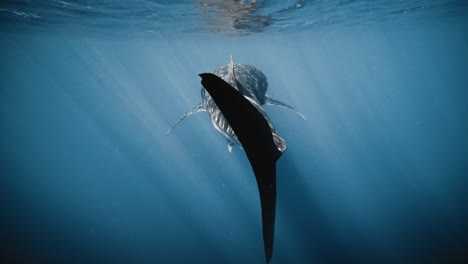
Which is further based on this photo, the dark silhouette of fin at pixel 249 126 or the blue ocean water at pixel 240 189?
the blue ocean water at pixel 240 189

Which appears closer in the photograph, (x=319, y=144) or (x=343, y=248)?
(x=343, y=248)

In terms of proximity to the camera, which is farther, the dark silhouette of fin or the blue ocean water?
the blue ocean water

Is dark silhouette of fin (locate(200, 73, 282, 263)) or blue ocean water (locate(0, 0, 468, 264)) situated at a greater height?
dark silhouette of fin (locate(200, 73, 282, 263))

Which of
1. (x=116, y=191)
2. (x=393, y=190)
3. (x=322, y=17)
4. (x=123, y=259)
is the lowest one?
(x=393, y=190)

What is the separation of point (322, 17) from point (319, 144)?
929cm

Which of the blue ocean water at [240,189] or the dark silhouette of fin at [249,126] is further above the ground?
the dark silhouette of fin at [249,126]

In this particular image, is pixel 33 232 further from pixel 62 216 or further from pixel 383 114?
pixel 383 114

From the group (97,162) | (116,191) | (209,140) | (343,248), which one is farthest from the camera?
(97,162)

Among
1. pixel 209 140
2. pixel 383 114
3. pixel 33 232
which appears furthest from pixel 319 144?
pixel 33 232

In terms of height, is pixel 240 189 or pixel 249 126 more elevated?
pixel 249 126

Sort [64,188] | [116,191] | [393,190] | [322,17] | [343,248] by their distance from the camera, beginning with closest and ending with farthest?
[343,248], [393,190], [322,17], [116,191], [64,188]

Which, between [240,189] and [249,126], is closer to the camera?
[249,126]

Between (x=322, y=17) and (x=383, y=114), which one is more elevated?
(x=322, y=17)

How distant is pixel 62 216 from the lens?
676 inches
